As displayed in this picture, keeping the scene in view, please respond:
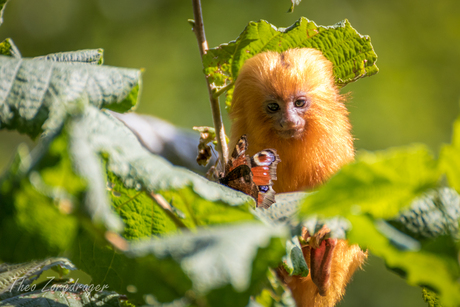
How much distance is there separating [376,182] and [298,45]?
1288 millimetres

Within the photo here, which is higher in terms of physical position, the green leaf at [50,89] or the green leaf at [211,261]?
the green leaf at [50,89]

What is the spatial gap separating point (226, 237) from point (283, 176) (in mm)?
1779

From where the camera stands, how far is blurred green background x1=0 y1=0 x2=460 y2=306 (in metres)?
9.78

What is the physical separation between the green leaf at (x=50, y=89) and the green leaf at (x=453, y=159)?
2.05 feet

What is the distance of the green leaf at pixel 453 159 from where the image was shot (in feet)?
2.12

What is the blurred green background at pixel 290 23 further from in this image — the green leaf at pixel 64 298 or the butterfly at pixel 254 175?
the green leaf at pixel 64 298

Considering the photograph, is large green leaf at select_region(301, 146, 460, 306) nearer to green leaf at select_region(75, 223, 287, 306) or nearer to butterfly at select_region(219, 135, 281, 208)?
green leaf at select_region(75, 223, 287, 306)

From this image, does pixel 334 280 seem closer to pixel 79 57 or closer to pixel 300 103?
pixel 300 103

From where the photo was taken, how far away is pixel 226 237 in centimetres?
63

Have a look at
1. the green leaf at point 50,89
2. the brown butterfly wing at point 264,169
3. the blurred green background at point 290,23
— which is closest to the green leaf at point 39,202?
the green leaf at point 50,89

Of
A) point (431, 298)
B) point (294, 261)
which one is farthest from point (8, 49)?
point (431, 298)

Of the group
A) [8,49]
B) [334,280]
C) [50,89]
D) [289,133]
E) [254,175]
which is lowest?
[334,280]

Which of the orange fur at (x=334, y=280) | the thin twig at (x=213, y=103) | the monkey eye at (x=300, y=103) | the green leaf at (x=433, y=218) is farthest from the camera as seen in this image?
the monkey eye at (x=300, y=103)

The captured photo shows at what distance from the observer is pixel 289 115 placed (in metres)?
2.41
